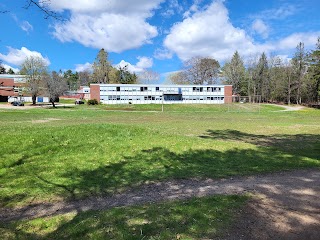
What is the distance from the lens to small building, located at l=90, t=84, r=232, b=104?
8250cm

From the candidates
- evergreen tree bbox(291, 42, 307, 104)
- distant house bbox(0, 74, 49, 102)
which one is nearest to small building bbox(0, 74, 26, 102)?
distant house bbox(0, 74, 49, 102)

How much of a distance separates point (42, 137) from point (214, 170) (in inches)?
303

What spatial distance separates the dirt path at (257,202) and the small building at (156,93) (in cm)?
7694

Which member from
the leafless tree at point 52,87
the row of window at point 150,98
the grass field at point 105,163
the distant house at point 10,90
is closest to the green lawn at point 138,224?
the grass field at point 105,163

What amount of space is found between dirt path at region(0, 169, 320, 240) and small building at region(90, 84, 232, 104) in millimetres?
A: 76938

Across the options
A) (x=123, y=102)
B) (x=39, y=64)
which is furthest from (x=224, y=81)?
(x=39, y=64)

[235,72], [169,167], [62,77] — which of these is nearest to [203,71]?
[235,72]

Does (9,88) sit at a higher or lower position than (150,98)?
higher

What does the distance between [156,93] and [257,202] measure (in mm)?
80583

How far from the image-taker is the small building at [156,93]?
3248 inches

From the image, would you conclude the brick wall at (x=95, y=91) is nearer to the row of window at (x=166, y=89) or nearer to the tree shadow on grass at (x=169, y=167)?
the row of window at (x=166, y=89)

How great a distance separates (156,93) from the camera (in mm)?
85438

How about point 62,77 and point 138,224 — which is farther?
point 62,77

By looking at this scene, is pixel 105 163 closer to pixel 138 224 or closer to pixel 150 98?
pixel 138 224
